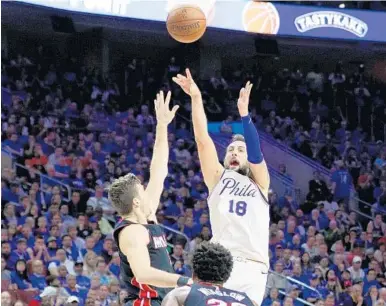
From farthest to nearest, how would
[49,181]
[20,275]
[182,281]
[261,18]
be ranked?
[261,18], [49,181], [20,275], [182,281]

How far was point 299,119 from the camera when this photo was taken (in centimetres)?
1925

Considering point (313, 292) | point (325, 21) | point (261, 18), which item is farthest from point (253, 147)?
point (325, 21)

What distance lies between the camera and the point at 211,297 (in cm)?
436

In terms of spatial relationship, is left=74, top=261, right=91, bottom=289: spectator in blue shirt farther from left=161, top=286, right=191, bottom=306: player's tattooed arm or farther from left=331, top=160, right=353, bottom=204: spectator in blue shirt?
left=161, top=286, right=191, bottom=306: player's tattooed arm

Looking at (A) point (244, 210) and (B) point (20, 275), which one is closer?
(A) point (244, 210)

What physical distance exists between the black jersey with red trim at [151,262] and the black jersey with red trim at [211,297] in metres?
0.85

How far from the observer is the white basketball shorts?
5.92m

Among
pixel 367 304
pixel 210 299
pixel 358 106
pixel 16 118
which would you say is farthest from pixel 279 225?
pixel 210 299

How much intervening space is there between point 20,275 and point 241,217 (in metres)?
5.64

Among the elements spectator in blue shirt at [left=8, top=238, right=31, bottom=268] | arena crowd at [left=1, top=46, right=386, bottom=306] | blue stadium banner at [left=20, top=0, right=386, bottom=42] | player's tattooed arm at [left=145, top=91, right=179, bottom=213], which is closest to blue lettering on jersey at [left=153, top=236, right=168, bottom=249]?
player's tattooed arm at [left=145, top=91, right=179, bottom=213]

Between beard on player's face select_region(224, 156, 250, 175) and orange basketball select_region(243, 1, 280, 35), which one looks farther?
orange basketball select_region(243, 1, 280, 35)

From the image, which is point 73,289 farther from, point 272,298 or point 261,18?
point 261,18

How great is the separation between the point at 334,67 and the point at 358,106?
2.10 m

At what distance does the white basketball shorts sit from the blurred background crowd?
2.76m
